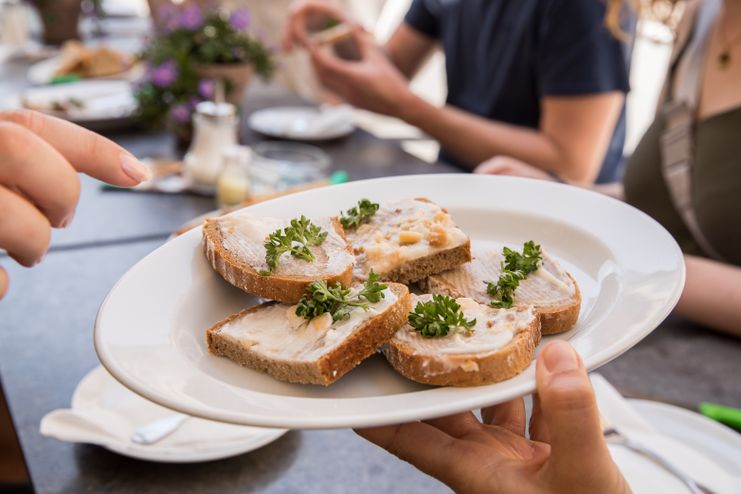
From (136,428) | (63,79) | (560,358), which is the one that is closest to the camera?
(560,358)

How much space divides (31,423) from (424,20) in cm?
270

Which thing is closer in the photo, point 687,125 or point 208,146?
point 687,125

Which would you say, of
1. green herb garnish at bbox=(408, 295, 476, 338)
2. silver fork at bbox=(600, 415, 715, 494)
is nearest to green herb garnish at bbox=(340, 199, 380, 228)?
green herb garnish at bbox=(408, 295, 476, 338)

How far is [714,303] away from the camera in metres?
1.55

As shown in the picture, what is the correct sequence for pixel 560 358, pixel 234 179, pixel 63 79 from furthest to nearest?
1. pixel 63 79
2. pixel 234 179
3. pixel 560 358

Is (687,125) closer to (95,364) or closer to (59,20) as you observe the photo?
(95,364)

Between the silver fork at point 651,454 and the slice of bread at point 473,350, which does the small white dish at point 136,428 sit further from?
the silver fork at point 651,454

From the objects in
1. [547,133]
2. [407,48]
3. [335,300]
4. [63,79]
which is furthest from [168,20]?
[335,300]

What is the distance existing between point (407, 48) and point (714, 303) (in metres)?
2.25

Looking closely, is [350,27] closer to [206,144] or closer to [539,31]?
[539,31]

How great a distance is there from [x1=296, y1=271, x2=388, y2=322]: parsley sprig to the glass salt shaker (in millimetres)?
1332

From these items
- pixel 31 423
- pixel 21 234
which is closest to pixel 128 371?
pixel 21 234

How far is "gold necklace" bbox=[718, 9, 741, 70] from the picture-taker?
192 centimetres

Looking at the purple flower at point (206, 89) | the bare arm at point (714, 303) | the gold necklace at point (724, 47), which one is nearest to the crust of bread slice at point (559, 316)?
the bare arm at point (714, 303)
